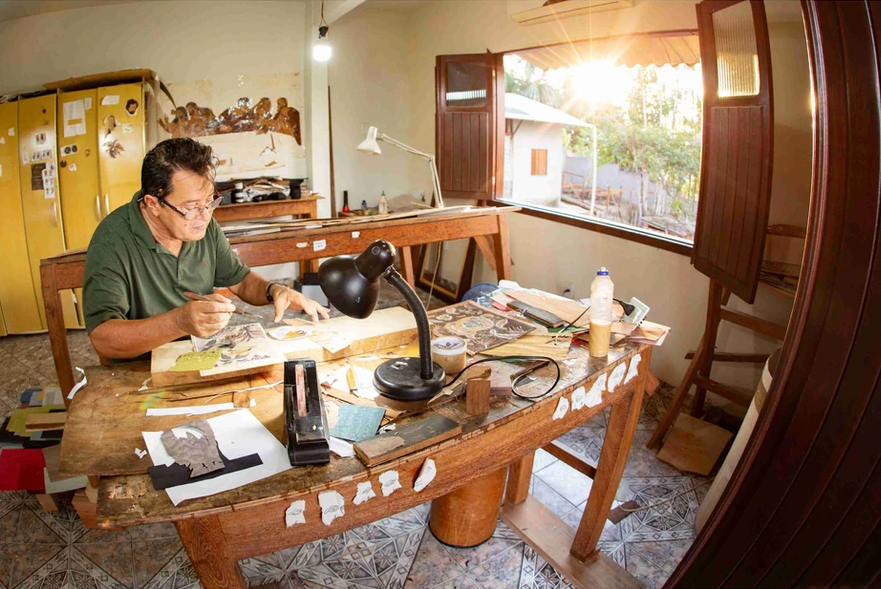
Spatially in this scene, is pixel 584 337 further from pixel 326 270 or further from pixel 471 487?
pixel 326 270

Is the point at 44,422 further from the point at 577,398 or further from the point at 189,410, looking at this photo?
the point at 577,398

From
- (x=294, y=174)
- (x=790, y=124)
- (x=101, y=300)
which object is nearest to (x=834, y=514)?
(x=101, y=300)

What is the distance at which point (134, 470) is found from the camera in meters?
1.16

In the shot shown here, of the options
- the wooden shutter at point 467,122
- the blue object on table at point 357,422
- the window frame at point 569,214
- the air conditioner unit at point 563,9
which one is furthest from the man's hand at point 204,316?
the wooden shutter at point 467,122

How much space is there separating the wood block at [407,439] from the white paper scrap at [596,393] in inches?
21.1

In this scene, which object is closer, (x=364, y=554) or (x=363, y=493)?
(x=363, y=493)

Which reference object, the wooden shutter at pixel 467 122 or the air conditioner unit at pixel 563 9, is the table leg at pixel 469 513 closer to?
the air conditioner unit at pixel 563 9

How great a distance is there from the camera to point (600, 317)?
1.71 m

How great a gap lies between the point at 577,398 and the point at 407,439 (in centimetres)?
61

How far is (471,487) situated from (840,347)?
A: 4.74 feet

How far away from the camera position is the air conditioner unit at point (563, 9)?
3297 mm

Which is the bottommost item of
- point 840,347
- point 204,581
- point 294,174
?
point 204,581

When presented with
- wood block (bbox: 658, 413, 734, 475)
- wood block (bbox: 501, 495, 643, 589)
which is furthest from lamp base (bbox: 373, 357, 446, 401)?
wood block (bbox: 658, 413, 734, 475)

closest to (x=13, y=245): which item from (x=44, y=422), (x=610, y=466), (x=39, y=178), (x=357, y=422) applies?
(x=39, y=178)
